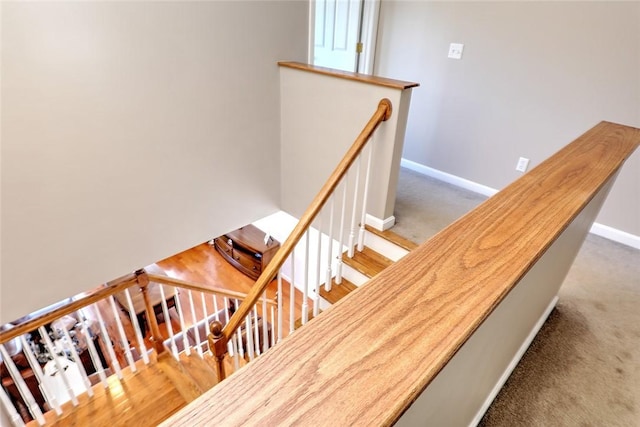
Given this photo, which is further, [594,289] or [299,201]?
[299,201]

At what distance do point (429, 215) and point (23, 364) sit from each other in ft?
13.0

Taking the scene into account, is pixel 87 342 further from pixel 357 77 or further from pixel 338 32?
pixel 338 32

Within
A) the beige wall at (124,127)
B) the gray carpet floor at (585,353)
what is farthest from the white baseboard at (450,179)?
the beige wall at (124,127)

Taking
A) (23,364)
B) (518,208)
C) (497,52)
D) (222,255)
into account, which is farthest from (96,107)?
(222,255)

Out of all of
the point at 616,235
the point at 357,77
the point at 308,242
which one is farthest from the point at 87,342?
the point at 616,235

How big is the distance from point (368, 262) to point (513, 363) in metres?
0.97

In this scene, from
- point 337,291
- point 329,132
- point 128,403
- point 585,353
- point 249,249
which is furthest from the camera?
point 249,249

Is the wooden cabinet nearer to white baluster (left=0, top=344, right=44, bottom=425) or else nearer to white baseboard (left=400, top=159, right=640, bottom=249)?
white baseboard (left=400, top=159, right=640, bottom=249)

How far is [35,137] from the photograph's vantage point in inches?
73.2

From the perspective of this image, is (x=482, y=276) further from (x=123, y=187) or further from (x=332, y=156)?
(x=123, y=187)

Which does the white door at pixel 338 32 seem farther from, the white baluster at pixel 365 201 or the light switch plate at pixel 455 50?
the white baluster at pixel 365 201

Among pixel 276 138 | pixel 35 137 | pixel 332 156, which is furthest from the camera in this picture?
pixel 276 138

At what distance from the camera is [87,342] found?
229cm

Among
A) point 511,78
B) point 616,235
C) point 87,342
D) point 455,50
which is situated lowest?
point 87,342
